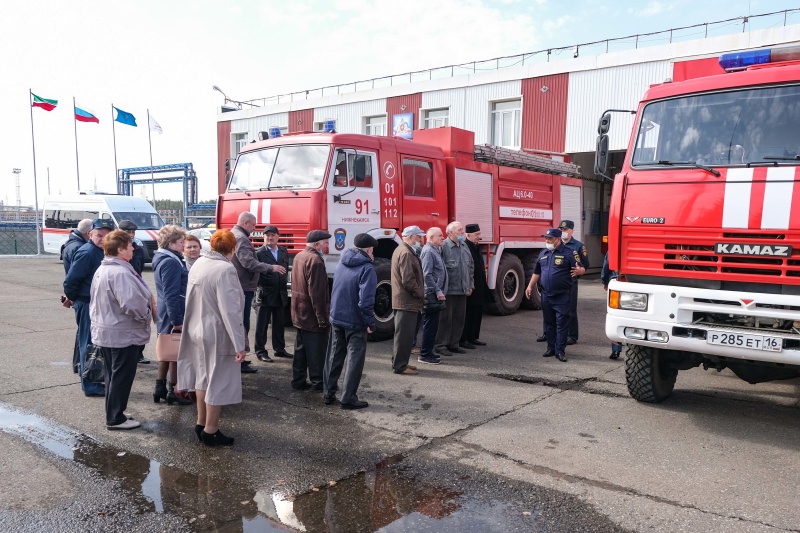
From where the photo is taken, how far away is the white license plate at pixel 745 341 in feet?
14.5

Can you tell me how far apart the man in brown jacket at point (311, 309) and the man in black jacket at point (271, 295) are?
1.37 m

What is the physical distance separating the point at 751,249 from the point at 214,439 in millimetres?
4399

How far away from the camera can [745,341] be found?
179 inches

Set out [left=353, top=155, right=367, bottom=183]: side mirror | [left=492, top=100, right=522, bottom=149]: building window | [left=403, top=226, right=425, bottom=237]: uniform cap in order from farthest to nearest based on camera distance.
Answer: [left=492, top=100, right=522, bottom=149]: building window < [left=353, top=155, right=367, bottom=183]: side mirror < [left=403, top=226, right=425, bottom=237]: uniform cap

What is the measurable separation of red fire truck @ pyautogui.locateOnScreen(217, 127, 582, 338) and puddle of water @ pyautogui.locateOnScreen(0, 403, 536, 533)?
414 cm

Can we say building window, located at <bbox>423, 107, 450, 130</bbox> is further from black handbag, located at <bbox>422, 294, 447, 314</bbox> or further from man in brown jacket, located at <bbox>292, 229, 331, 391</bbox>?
man in brown jacket, located at <bbox>292, 229, 331, 391</bbox>

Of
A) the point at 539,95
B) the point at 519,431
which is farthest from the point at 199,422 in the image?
the point at 539,95

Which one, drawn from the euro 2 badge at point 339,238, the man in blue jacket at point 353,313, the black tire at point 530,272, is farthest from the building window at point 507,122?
the man in blue jacket at point 353,313

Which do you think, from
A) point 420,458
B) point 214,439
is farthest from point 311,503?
point 214,439

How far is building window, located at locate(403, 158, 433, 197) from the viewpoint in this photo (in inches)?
358

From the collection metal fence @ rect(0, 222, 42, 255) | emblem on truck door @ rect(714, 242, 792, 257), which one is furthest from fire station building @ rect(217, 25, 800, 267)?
metal fence @ rect(0, 222, 42, 255)

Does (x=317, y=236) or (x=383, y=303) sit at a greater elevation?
(x=317, y=236)

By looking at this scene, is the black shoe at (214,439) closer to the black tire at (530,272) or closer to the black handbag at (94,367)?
the black handbag at (94,367)

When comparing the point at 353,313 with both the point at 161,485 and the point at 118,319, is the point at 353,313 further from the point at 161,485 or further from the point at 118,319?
the point at 161,485
